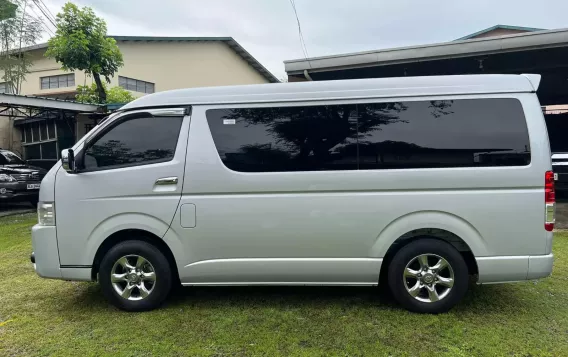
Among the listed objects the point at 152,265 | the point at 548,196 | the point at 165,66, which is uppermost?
the point at 165,66

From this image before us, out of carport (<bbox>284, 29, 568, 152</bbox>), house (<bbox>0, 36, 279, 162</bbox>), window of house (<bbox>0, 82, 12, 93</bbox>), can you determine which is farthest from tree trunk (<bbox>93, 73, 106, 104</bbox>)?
window of house (<bbox>0, 82, 12, 93</bbox>)

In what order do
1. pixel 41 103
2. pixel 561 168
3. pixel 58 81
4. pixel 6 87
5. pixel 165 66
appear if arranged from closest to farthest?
1. pixel 561 168
2. pixel 41 103
3. pixel 58 81
4. pixel 6 87
5. pixel 165 66

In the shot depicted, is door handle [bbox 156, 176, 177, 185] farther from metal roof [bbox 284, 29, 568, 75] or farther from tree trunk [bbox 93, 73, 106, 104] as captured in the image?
tree trunk [bbox 93, 73, 106, 104]

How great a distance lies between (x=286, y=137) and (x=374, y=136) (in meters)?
0.84

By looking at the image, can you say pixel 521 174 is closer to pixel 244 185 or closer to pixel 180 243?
pixel 244 185

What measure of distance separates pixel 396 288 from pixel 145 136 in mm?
2849

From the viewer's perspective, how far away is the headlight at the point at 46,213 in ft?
11.7

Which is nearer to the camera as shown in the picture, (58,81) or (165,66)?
(58,81)

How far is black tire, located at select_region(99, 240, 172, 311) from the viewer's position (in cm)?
359

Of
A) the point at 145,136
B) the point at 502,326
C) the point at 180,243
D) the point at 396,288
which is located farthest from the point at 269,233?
the point at 502,326

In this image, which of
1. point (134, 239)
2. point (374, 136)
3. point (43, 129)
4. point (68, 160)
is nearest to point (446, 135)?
point (374, 136)

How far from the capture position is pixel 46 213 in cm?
358

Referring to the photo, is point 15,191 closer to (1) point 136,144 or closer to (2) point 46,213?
(2) point 46,213

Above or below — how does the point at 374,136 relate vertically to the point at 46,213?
above
